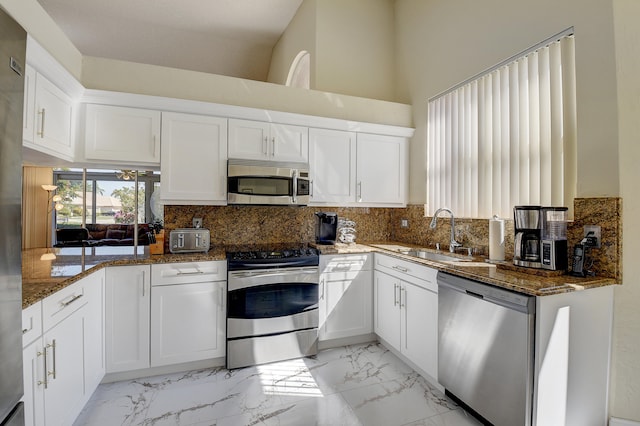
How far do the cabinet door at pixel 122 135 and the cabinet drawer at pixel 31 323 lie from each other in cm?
138

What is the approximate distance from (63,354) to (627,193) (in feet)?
10.7

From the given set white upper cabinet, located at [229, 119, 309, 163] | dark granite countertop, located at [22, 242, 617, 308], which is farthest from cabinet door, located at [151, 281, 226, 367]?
white upper cabinet, located at [229, 119, 309, 163]

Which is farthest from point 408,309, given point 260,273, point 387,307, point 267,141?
point 267,141

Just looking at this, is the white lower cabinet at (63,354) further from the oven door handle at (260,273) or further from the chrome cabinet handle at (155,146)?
the chrome cabinet handle at (155,146)

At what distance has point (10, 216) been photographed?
871 millimetres

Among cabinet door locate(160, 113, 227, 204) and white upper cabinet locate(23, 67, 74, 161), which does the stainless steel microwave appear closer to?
cabinet door locate(160, 113, 227, 204)

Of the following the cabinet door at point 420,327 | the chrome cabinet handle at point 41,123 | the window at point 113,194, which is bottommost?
the cabinet door at point 420,327

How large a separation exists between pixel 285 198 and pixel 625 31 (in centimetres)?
253

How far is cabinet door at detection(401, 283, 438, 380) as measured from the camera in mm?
2115

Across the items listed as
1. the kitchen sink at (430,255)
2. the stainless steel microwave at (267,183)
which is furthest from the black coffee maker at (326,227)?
the kitchen sink at (430,255)

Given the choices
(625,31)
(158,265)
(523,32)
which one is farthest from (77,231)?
(625,31)

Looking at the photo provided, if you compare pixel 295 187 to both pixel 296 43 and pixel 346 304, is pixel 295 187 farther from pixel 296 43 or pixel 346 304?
pixel 296 43

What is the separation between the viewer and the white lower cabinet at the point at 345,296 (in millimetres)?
2695

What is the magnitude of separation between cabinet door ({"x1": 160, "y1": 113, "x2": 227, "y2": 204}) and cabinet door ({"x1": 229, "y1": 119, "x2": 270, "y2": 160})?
72 millimetres
